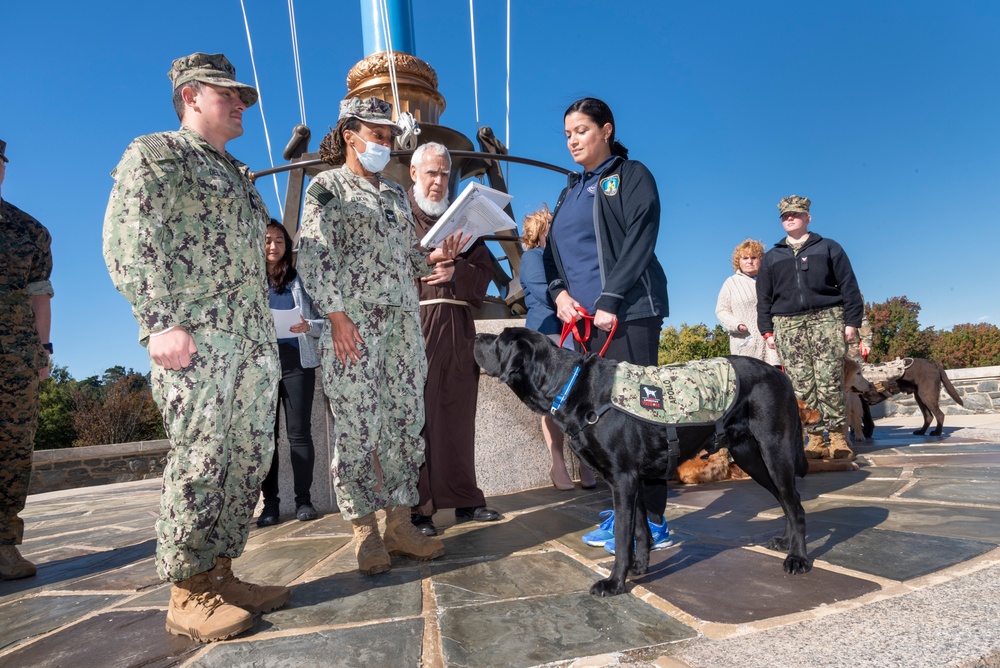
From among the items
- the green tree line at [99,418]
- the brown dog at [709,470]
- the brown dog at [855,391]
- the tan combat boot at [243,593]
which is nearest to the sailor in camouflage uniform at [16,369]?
the tan combat boot at [243,593]

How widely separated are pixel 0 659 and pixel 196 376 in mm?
1190

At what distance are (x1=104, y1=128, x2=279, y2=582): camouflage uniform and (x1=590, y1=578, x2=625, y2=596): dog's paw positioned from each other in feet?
4.45

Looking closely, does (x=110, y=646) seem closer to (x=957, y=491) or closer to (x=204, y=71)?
(x=204, y=71)

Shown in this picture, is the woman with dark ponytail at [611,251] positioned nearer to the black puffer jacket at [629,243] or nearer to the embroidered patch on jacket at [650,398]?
the black puffer jacket at [629,243]

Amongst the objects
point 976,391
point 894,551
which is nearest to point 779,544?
point 894,551

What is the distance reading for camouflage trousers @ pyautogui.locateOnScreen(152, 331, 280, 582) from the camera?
2.05 metres

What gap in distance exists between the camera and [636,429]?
7.81 ft

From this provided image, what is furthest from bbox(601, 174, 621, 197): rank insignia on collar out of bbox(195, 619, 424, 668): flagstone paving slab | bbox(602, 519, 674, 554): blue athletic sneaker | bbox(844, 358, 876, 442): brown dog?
bbox(844, 358, 876, 442): brown dog

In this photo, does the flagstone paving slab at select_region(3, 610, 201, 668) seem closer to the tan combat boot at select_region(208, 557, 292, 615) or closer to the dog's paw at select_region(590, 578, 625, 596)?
the tan combat boot at select_region(208, 557, 292, 615)

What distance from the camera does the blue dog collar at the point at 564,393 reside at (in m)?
2.41

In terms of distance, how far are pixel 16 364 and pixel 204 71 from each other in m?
2.33

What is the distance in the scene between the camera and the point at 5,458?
3348 millimetres

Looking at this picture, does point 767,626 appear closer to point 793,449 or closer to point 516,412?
point 793,449

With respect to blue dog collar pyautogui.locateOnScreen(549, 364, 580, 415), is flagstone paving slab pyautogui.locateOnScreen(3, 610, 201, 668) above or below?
below
